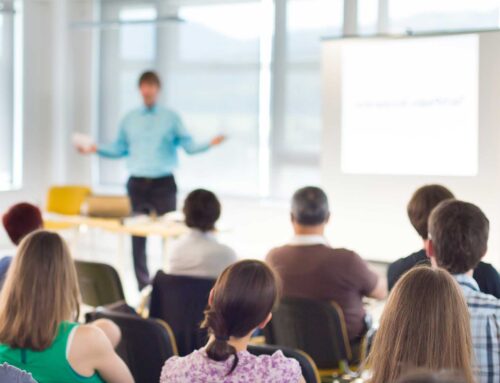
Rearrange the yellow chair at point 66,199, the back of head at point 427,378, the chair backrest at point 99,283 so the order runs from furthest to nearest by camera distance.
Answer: the yellow chair at point 66,199, the chair backrest at point 99,283, the back of head at point 427,378

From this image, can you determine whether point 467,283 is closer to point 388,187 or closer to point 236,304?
point 236,304

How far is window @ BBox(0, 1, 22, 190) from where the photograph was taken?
29.7 ft

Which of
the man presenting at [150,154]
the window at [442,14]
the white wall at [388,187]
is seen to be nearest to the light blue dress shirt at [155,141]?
A: the man presenting at [150,154]

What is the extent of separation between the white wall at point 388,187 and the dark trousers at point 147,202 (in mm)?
1342

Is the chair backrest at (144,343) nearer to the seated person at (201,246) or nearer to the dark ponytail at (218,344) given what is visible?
the dark ponytail at (218,344)

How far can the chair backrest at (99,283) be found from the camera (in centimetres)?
410

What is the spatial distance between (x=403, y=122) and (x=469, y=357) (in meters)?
4.48

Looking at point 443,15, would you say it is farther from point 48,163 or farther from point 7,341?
point 7,341

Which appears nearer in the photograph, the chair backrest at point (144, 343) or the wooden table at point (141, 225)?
A: the chair backrest at point (144, 343)

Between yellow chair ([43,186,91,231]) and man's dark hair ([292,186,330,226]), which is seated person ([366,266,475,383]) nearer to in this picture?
man's dark hair ([292,186,330,226])

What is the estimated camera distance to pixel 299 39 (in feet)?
26.1

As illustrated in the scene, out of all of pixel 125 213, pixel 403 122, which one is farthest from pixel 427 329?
pixel 125 213

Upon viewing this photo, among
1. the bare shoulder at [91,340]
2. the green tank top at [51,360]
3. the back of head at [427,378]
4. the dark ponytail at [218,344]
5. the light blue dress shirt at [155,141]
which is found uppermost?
the light blue dress shirt at [155,141]

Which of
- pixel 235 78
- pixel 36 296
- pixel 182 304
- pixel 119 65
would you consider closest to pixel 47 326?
pixel 36 296
